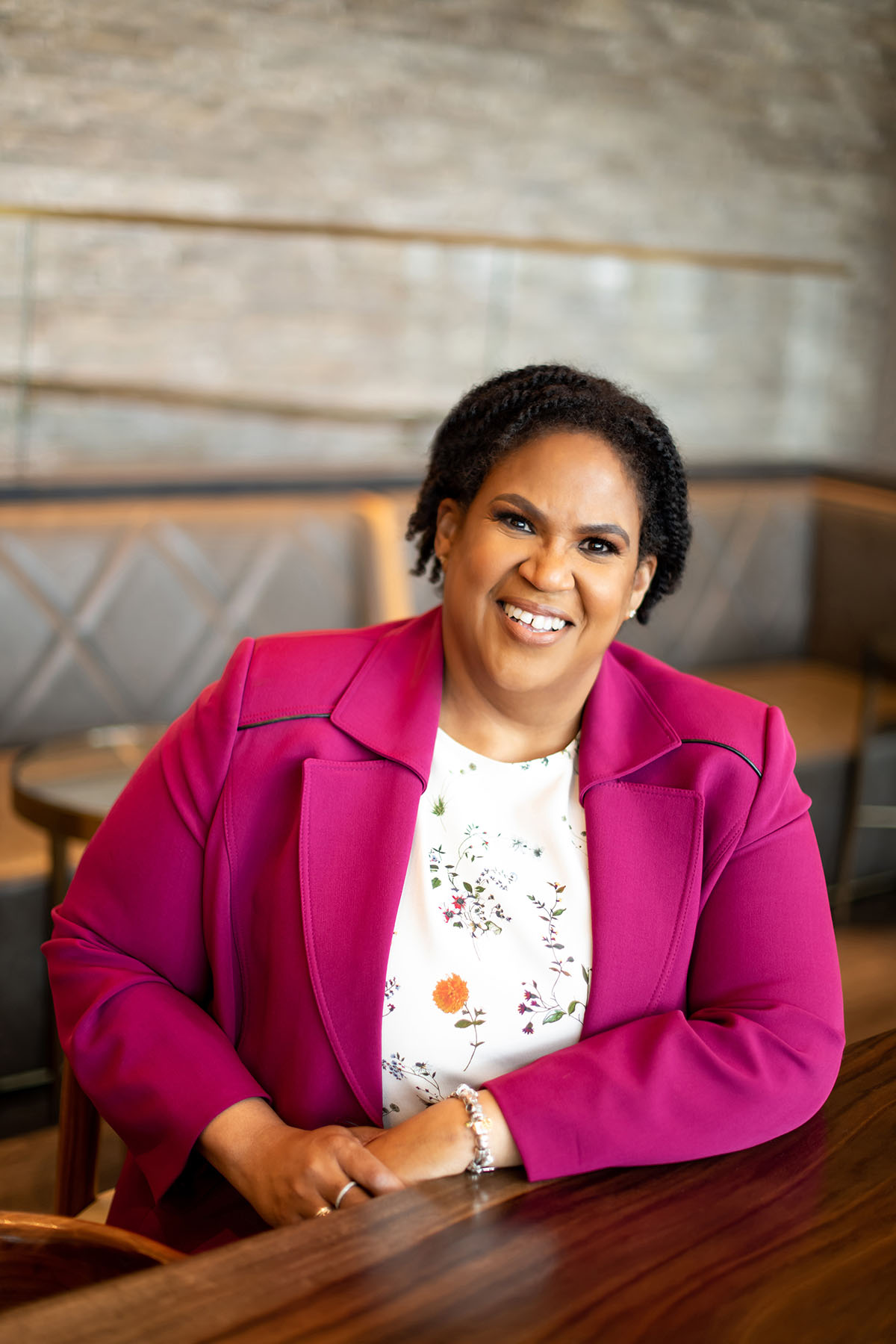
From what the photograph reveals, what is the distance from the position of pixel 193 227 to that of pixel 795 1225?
15.3ft

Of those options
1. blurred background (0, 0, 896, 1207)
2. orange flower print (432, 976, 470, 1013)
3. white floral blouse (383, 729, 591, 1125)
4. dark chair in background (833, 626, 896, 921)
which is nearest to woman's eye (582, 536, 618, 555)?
white floral blouse (383, 729, 591, 1125)

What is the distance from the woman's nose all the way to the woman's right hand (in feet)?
1.62

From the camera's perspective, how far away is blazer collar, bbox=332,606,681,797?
124 centimetres

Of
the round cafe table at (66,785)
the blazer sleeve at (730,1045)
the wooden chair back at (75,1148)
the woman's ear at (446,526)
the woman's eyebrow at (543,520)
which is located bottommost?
the round cafe table at (66,785)

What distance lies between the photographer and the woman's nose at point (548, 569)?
1.21 meters

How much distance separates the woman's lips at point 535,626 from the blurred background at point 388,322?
1.09 meters

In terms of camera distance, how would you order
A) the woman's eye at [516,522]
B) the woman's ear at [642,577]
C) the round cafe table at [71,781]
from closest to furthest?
1. the woman's eye at [516,522]
2. the woman's ear at [642,577]
3. the round cafe table at [71,781]

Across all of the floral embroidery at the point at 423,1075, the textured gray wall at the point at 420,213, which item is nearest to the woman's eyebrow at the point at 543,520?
the floral embroidery at the point at 423,1075

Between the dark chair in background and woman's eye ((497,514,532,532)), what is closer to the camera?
woman's eye ((497,514,532,532))

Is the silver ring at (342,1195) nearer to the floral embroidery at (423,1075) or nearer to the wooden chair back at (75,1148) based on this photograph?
the floral embroidery at (423,1075)

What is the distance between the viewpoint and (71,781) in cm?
222

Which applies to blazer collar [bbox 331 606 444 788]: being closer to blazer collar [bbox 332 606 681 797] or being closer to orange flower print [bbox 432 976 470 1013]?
blazer collar [bbox 332 606 681 797]

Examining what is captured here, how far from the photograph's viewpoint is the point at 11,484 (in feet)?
9.50

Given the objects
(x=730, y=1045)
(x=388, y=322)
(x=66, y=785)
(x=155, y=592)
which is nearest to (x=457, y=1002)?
(x=730, y=1045)
